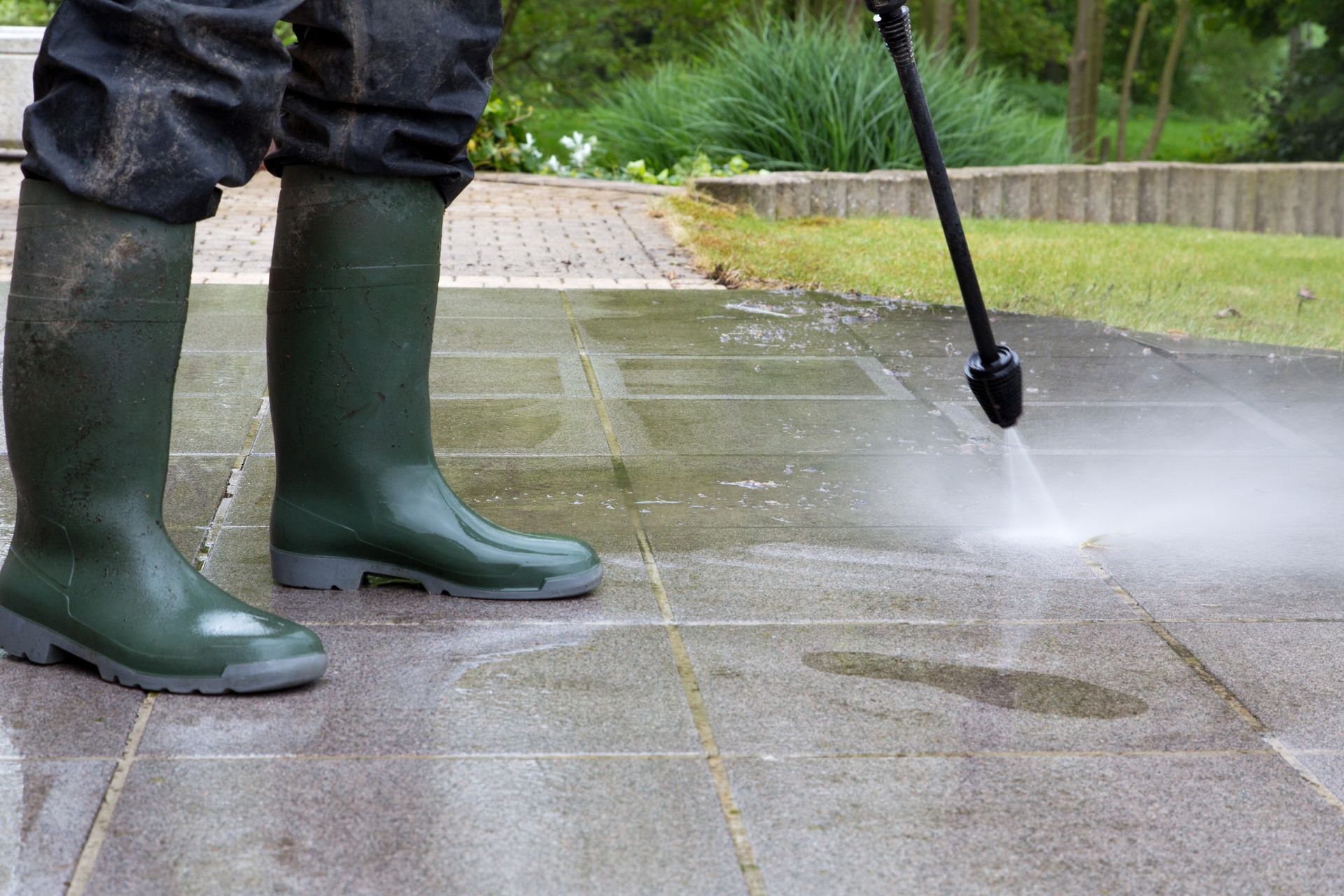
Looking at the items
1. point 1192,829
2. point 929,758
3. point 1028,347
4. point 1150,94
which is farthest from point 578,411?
point 1150,94

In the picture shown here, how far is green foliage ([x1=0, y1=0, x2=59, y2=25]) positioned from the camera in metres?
16.1

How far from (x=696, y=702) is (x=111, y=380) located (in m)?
0.86

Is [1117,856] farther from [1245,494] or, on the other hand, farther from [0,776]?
[1245,494]

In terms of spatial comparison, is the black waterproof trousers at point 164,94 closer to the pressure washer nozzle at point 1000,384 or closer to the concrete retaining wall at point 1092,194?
the pressure washer nozzle at point 1000,384

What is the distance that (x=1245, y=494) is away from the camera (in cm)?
316

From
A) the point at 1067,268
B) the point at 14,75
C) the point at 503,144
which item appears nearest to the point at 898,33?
→ the point at 1067,268

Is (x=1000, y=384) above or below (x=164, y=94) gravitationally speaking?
below

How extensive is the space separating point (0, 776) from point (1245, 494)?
2399 millimetres

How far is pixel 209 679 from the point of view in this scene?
200 cm

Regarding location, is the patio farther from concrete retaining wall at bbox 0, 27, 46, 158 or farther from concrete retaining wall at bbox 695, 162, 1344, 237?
concrete retaining wall at bbox 0, 27, 46, 158

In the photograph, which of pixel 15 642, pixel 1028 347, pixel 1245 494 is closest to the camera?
pixel 15 642

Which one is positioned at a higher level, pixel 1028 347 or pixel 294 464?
pixel 294 464

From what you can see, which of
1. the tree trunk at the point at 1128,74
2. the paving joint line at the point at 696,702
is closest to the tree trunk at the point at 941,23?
the tree trunk at the point at 1128,74

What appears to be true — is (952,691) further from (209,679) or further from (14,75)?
(14,75)
